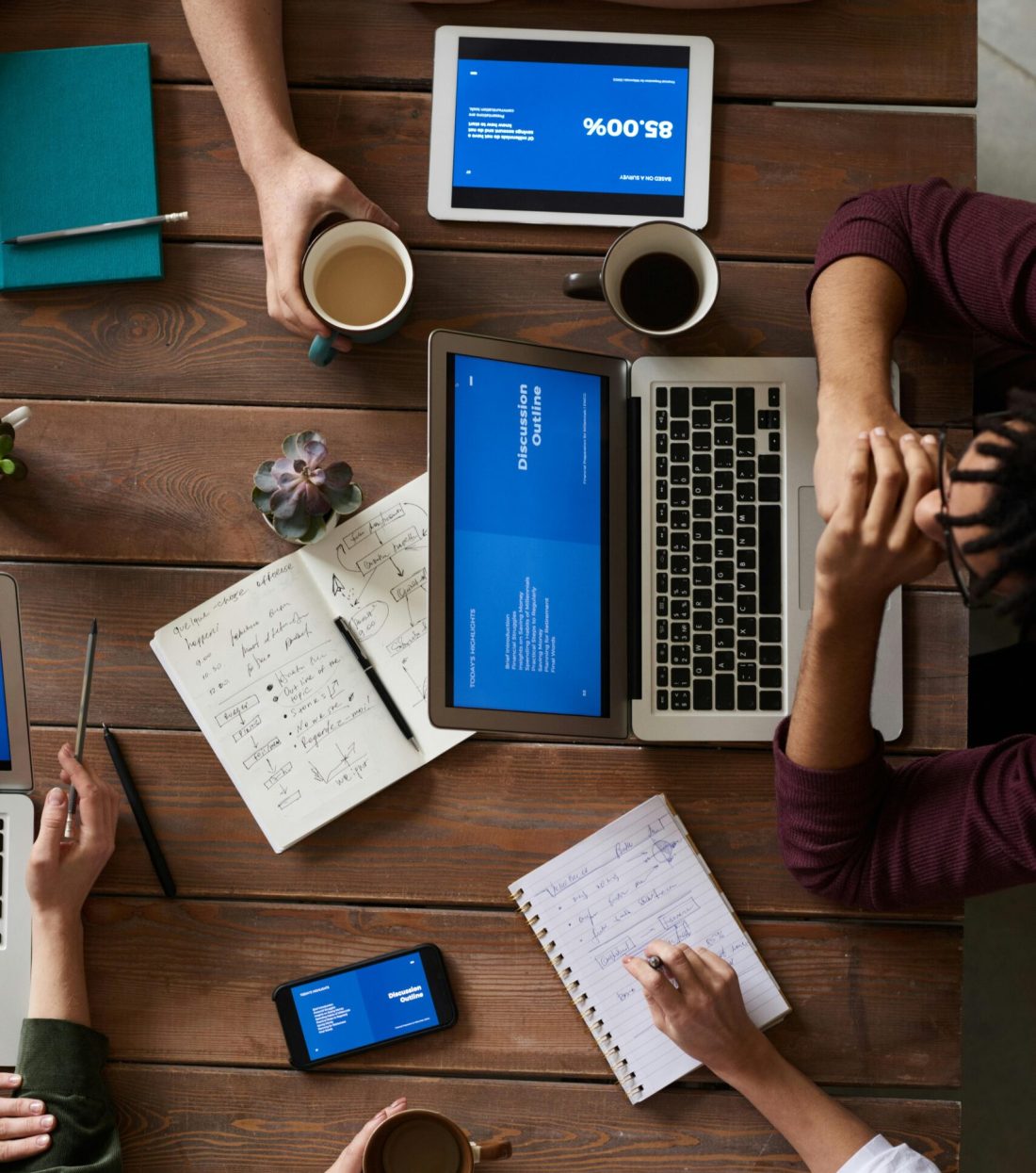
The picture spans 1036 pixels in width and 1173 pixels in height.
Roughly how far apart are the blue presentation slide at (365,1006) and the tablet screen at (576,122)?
871 mm

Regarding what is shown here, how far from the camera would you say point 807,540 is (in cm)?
112

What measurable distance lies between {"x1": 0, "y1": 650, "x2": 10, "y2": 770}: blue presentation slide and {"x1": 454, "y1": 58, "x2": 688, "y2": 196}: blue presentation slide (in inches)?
30.5

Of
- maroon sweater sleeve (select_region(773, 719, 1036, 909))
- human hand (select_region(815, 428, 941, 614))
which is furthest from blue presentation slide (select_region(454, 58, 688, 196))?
maroon sweater sleeve (select_region(773, 719, 1036, 909))

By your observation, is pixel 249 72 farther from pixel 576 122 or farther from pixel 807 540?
pixel 807 540

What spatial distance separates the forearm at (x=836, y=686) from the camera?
992 mm

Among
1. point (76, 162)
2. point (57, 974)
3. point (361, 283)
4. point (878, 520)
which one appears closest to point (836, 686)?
point (878, 520)

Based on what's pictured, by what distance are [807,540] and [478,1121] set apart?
2.38ft

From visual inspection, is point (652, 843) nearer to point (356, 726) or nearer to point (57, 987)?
point (356, 726)

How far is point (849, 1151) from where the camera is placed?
1032 millimetres

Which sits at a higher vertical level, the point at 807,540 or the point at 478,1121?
the point at 807,540

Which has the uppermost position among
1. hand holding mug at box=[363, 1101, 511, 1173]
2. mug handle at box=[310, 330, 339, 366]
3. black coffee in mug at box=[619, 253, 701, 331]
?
black coffee in mug at box=[619, 253, 701, 331]

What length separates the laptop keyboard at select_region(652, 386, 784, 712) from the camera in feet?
3.65

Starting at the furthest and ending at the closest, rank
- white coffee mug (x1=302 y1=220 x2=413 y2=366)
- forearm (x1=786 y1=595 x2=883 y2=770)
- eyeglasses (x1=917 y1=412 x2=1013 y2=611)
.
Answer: white coffee mug (x1=302 y1=220 x2=413 y2=366)
forearm (x1=786 y1=595 x2=883 y2=770)
eyeglasses (x1=917 y1=412 x2=1013 y2=611)

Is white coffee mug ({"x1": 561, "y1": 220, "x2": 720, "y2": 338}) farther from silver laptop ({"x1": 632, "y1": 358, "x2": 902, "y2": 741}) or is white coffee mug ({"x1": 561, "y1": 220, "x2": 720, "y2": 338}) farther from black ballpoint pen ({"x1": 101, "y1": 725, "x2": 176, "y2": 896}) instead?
black ballpoint pen ({"x1": 101, "y1": 725, "x2": 176, "y2": 896})
